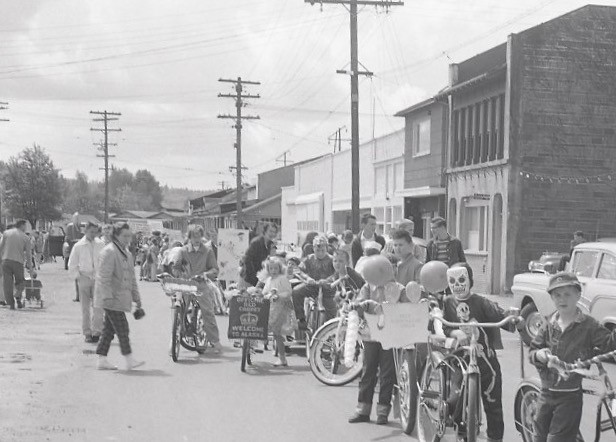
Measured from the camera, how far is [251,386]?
9977mm

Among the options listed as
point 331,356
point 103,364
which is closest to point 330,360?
point 331,356

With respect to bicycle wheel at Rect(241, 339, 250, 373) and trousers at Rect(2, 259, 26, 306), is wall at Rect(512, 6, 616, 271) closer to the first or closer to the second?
trousers at Rect(2, 259, 26, 306)

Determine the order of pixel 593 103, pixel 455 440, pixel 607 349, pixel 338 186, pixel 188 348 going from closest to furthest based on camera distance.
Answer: pixel 607 349 < pixel 455 440 < pixel 188 348 < pixel 593 103 < pixel 338 186

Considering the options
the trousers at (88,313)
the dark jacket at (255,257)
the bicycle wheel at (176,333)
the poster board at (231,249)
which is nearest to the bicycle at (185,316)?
the bicycle wheel at (176,333)

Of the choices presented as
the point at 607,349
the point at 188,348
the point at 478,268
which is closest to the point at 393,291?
the point at 607,349

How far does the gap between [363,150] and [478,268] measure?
701 inches

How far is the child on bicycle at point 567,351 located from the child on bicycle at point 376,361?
2062 millimetres

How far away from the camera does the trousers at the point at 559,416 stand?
Answer: 5.72 metres

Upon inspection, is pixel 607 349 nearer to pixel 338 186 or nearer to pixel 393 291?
pixel 393 291

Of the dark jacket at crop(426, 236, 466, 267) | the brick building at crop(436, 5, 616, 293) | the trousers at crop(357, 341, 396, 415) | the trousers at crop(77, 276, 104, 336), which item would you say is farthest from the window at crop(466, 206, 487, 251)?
the trousers at crop(357, 341, 396, 415)

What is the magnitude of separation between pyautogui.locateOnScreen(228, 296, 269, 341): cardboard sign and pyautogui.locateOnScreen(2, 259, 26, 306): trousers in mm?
9215

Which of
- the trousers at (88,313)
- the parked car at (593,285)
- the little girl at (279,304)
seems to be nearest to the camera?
the little girl at (279,304)

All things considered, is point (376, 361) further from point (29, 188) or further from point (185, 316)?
point (29, 188)

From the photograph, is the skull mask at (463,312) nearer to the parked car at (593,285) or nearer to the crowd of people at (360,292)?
the crowd of people at (360,292)
